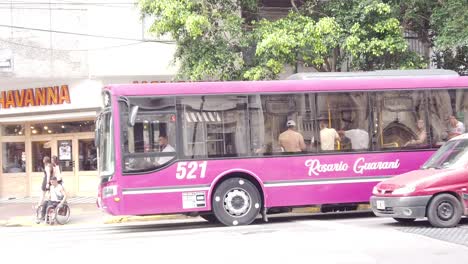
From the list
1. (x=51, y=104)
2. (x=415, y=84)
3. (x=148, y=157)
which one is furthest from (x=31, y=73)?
(x=415, y=84)

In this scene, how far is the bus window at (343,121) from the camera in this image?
1368 cm

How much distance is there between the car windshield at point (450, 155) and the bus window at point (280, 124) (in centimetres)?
274

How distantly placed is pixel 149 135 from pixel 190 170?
1111 mm

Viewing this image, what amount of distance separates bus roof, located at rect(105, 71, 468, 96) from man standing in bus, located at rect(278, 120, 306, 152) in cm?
80

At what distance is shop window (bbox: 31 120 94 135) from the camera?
75.0 feet

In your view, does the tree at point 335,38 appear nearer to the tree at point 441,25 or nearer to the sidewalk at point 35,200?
the tree at point 441,25

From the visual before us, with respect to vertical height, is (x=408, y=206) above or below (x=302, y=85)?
below

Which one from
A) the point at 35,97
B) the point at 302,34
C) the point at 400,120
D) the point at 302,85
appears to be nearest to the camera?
the point at 302,85

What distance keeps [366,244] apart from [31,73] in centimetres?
1443

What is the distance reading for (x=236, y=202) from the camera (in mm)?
13086

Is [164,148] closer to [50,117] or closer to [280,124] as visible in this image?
[280,124]

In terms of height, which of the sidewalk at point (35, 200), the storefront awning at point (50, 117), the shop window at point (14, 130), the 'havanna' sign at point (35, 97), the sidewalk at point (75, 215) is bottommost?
the sidewalk at point (75, 215)

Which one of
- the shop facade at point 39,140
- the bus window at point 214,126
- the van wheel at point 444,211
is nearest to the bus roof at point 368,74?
the bus window at point 214,126

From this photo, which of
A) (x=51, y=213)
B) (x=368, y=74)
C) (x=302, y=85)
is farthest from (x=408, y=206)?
(x=51, y=213)
